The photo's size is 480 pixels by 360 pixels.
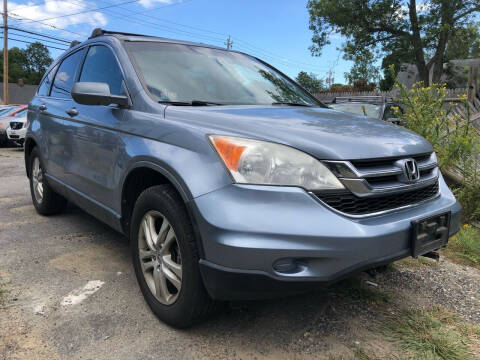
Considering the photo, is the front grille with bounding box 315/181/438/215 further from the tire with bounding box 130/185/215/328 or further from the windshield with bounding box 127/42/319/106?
the windshield with bounding box 127/42/319/106

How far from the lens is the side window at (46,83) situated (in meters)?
4.19

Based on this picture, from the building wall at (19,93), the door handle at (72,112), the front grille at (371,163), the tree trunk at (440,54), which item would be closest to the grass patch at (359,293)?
the front grille at (371,163)

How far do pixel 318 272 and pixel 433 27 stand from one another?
1827cm

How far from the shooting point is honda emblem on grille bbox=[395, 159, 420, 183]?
1.98 m

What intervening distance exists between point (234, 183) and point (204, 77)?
1.28 meters

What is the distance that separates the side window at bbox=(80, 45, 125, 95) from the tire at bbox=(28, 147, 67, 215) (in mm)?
1288

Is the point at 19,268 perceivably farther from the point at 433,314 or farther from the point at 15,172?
the point at 15,172

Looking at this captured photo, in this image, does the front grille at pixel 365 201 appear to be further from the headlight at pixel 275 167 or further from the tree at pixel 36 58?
the tree at pixel 36 58

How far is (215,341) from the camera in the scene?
2.10 metres

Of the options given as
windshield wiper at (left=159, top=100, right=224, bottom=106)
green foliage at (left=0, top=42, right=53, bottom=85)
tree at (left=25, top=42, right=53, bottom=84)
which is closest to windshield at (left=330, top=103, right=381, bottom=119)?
windshield wiper at (left=159, top=100, right=224, bottom=106)

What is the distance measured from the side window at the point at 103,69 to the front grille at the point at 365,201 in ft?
5.27

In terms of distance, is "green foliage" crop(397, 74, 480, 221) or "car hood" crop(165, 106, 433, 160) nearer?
"car hood" crop(165, 106, 433, 160)

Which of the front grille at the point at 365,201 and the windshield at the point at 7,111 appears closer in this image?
the front grille at the point at 365,201

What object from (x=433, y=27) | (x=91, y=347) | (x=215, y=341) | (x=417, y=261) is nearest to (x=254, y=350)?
(x=215, y=341)
